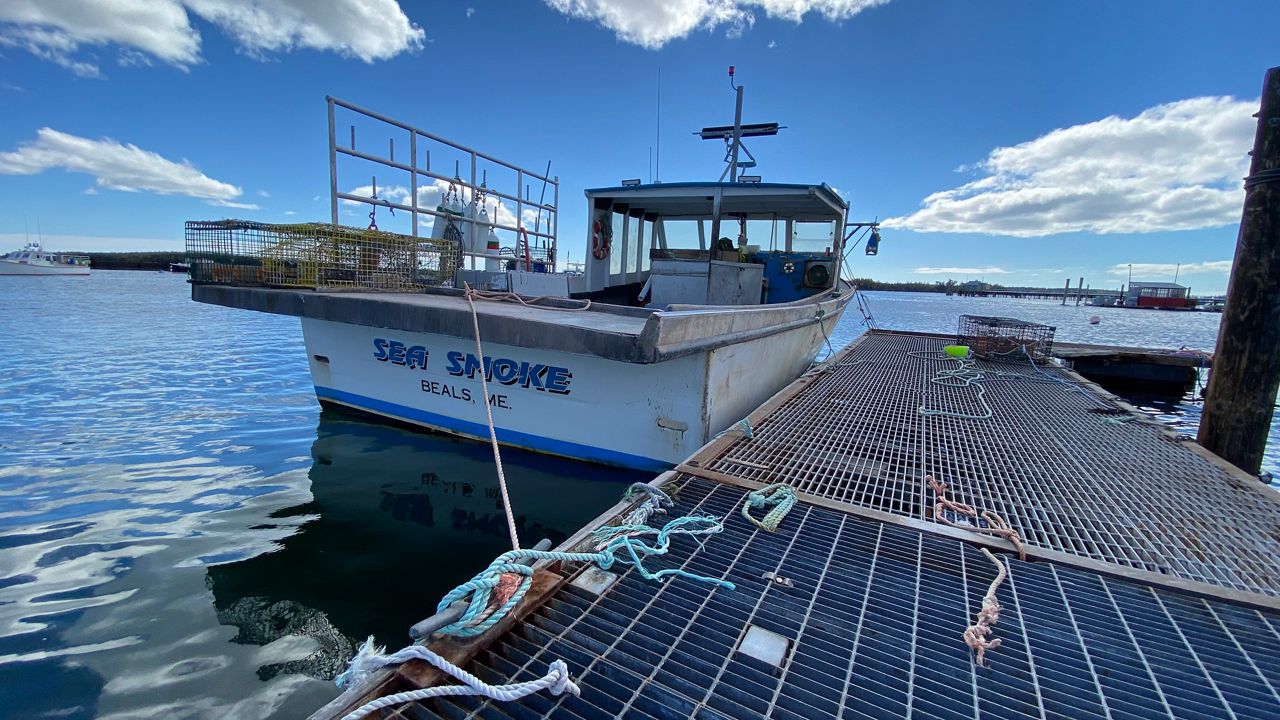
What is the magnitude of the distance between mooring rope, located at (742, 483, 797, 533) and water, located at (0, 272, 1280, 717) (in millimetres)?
1660

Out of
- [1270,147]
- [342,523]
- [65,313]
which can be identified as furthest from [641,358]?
[65,313]

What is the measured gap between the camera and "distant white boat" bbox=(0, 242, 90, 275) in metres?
56.0

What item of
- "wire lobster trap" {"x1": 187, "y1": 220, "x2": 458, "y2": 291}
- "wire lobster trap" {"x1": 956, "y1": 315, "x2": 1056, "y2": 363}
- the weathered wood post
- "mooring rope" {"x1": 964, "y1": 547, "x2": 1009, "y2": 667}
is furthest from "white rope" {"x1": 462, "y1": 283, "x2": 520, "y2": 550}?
"wire lobster trap" {"x1": 956, "y1": 315, "x2": 1056, "y2": 363}

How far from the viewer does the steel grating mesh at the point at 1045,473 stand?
2.49m

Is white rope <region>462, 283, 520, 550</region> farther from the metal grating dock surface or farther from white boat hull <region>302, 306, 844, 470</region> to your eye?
white boat hull <region>302, 306, 844, 470</region>

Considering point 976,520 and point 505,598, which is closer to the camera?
point 505,598

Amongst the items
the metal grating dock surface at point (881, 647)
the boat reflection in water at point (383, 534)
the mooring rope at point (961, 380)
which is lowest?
the boat reflection in water at point (383, 534)

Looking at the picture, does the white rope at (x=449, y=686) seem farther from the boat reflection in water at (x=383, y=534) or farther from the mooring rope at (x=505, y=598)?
the boat reflection in water at (x=383, y=534)

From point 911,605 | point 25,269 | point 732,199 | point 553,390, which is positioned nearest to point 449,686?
point 911,605

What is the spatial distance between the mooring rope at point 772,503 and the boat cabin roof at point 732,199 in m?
4.83

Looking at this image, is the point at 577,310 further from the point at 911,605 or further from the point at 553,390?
the point at 911,605

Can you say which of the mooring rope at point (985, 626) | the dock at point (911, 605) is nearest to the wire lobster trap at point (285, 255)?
the dock at point (911, 605)

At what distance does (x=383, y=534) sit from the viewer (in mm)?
3686

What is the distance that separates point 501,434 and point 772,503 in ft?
9.65
